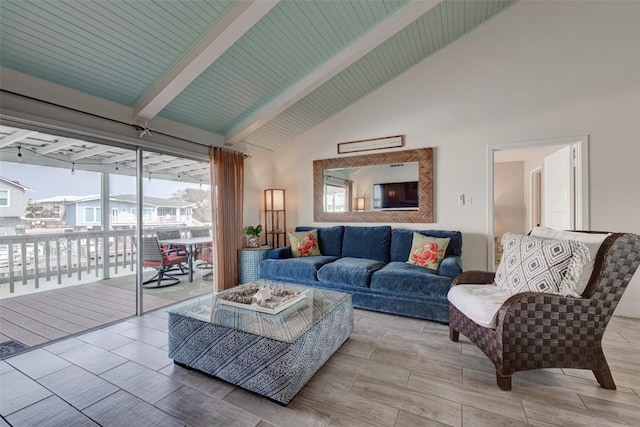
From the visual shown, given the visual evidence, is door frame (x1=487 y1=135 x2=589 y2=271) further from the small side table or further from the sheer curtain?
the sheer curtain

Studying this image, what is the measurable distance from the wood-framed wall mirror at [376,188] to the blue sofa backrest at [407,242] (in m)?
0.28

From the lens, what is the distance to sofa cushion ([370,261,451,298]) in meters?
2.67

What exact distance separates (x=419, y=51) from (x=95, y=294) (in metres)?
5.29

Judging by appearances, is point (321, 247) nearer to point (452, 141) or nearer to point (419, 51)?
point (452, 141)

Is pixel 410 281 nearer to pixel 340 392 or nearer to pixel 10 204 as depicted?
pixel 340 392

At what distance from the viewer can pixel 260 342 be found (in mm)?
1629

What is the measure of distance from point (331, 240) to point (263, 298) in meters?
2.04

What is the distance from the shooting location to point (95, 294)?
3.60 metres

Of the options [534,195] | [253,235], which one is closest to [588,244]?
[253,235]

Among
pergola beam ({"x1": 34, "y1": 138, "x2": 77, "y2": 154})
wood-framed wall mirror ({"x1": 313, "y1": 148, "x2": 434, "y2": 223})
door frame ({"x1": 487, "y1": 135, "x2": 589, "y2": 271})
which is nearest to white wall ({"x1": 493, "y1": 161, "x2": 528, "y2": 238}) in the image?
door frame ({"x1": 487, "y1": 135, "x2": 589, "y2": 271})

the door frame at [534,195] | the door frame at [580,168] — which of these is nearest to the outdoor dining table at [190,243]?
the door frame at [580,168]

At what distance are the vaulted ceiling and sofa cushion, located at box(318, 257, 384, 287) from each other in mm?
2114

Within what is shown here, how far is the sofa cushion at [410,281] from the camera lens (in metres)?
2.67

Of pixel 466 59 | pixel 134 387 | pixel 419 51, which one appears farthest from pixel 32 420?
pixel 466 59
